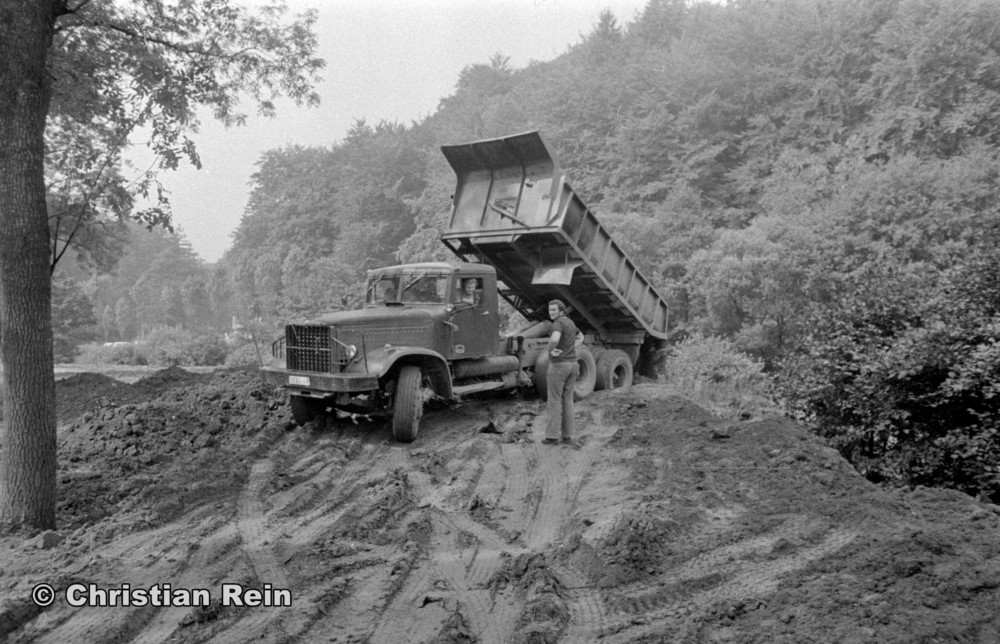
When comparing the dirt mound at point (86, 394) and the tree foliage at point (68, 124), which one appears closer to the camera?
the tree foliage at point (68, 124)

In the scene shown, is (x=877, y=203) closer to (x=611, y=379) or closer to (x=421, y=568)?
(x=611, y=379)

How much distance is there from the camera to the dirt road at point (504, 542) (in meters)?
3.52

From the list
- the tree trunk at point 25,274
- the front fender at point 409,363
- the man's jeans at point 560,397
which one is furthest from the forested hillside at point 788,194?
the tree trunk at point 25,274

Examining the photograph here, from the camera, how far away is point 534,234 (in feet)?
30.3

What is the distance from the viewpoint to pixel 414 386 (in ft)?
26.0

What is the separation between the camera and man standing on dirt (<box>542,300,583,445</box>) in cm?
769

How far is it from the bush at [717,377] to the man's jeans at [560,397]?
114 inches

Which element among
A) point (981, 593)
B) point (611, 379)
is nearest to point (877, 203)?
point (611, 379)

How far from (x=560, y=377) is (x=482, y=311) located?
6.36 feet

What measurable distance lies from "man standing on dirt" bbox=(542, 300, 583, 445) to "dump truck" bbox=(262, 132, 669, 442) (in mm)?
919

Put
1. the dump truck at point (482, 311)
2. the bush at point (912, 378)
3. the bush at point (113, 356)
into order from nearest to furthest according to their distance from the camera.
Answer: the bush at point (912, 378), the dump truck at point (482, 311), the bush at point (113, 356)

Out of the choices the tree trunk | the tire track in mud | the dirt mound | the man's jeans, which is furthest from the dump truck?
the tire track in mud

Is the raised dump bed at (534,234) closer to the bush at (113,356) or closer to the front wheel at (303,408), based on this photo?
the front wheel at (303,408)

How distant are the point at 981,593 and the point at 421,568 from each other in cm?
309
